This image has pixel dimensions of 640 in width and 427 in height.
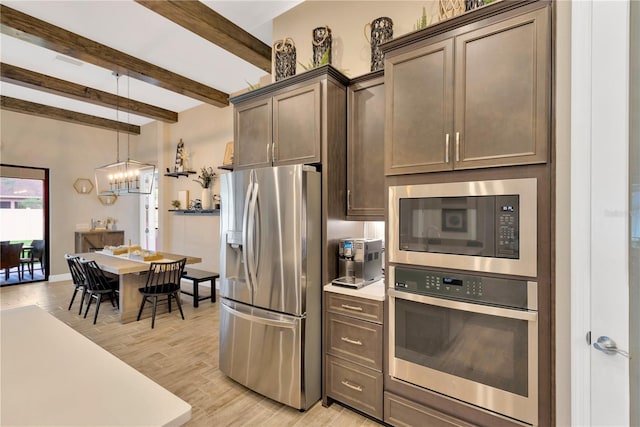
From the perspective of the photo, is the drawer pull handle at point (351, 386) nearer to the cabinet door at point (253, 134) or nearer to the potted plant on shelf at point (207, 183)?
the cabinet door at point (253, 134)

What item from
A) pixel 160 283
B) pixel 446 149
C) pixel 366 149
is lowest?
pixel 160 283

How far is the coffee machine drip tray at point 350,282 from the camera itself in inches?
86.6

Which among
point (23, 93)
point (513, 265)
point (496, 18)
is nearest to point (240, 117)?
point (496, 18)

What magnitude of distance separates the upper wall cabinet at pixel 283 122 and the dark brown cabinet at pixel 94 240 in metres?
5.80

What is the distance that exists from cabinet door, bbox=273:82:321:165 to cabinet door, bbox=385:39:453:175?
0.56 metres

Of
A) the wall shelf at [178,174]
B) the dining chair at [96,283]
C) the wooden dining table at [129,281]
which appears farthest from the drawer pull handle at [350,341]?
the wall shelf at [178,174]

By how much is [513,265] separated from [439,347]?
2.13 feet

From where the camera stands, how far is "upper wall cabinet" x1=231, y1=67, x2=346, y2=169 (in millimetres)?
2271

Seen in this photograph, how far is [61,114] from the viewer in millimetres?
5984

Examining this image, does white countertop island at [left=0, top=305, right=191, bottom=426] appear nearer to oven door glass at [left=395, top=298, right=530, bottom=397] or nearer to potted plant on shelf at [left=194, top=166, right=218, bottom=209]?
oven door glass at [left=395, top=298, right=530, bottom=397]

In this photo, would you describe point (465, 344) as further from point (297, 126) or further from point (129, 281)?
point (129, 281)

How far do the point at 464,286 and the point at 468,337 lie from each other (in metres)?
0.29

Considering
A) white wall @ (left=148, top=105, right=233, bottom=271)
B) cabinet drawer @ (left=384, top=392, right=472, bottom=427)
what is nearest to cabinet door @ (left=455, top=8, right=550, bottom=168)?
cabinet drawer @ (left=384, top=392, right=472, bottom=427)

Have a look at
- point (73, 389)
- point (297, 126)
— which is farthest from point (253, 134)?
point (73, 389)
